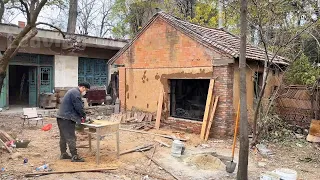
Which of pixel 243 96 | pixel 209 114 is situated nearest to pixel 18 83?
pixel 209 114

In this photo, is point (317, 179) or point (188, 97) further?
point (188, 97)

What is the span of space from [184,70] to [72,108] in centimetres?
519

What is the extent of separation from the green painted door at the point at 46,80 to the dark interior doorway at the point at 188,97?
772cm

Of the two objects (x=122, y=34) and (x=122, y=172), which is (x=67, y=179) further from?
(x=122, y=34)

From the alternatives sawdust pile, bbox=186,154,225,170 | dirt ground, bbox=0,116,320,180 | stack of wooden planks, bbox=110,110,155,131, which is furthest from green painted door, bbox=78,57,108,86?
sawdust pile, bbox=186,154,225,170

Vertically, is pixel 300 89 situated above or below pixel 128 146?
above

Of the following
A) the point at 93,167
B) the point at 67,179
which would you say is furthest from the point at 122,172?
the point at 67,179

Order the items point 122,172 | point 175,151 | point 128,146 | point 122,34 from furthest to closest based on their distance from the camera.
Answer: point 122,34
point 128,146
point 175,151
point 122,172

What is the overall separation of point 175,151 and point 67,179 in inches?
127

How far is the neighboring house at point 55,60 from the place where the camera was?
15.2m

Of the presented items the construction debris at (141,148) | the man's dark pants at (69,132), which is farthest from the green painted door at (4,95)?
the construction debris at (141,148)

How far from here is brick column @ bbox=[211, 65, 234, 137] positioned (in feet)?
33.6

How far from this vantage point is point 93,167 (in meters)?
6.91

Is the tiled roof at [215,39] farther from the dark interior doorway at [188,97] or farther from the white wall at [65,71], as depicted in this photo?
the white wall at [65,71]
